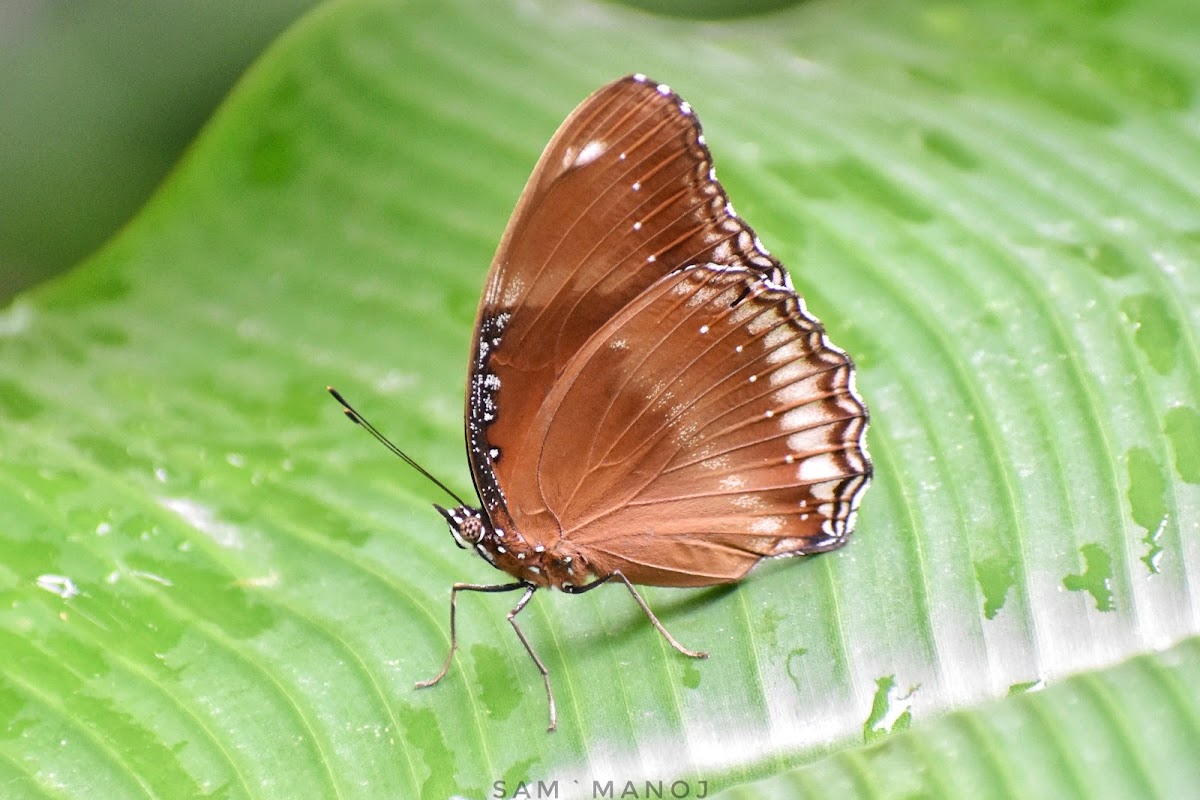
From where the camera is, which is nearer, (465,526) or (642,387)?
(465,526)

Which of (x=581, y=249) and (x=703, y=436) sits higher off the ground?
(x=581, y=249)

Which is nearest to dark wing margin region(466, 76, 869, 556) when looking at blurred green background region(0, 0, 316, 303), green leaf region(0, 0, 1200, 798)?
green leaf region(0, 0, 1200, 798)

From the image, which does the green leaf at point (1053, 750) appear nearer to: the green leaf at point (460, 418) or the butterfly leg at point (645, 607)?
the green leaf at point (460, 418)

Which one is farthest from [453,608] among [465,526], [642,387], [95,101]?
[95,101]

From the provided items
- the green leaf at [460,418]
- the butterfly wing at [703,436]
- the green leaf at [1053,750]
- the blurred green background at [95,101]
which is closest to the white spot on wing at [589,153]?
the butterfly wing at [703,436]

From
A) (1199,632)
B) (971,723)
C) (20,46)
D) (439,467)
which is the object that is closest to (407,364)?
(439,467)

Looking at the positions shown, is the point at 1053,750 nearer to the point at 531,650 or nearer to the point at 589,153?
the point at 531,650

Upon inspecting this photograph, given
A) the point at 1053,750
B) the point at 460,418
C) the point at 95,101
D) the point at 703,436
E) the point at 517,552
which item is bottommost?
the point at 1053,750

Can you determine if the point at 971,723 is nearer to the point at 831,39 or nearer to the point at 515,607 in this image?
the point at 515,607
